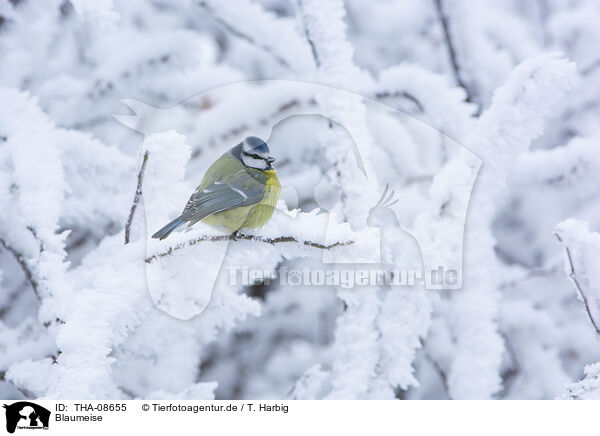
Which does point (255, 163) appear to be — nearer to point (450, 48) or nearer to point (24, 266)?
point (24, 266)

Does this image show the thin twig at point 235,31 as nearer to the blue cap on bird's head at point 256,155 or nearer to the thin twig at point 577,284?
the blue cap on bird's head at point 256,155

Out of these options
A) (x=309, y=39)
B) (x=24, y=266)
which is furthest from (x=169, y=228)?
(x=309, y=39)

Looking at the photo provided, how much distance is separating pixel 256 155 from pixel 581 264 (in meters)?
0.35

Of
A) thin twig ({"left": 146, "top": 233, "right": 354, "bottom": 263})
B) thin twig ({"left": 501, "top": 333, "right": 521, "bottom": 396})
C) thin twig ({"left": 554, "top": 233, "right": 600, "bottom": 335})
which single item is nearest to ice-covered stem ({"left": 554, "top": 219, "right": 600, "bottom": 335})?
thin twig ({"left": 554, "top": 233, "right": 600, "bottom": 335})

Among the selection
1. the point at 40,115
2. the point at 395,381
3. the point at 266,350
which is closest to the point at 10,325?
the point at 40,115

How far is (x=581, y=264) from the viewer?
0.48 meters

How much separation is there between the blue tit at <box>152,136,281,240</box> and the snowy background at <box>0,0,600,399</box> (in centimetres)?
2

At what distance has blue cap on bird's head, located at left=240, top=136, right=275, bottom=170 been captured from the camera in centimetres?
53

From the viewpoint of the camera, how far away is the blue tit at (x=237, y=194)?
19.4 inches

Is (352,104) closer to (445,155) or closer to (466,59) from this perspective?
(445,155)

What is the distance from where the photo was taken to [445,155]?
725 millimetres

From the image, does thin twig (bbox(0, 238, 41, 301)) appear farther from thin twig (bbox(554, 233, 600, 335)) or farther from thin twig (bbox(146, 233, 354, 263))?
thin twig (bbox(554, 233, 600, 335))

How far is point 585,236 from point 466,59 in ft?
1.40
